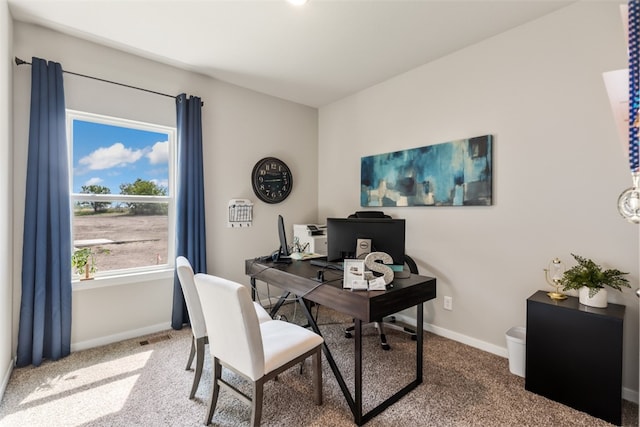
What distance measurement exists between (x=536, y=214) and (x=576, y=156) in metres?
0.48

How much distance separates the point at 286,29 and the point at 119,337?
10.1 feet

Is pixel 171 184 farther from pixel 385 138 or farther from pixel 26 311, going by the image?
pixel 385 138

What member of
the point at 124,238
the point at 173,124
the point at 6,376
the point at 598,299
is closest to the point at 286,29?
the point at 173,124

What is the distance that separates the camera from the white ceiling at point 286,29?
218 cm

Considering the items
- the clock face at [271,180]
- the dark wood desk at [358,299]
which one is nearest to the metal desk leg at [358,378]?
the dark wood desk at [358,299]

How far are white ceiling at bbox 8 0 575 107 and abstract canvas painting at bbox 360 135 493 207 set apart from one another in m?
0.90

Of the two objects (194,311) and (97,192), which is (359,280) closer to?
(194,311)

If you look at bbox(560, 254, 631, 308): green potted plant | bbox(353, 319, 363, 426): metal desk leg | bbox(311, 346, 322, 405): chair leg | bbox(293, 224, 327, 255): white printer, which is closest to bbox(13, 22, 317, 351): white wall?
bbox(293, 224, 327, 255): white printer

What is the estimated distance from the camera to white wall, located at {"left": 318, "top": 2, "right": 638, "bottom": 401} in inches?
80.3

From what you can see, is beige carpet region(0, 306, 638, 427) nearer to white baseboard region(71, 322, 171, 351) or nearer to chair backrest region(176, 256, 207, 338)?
white baseboard region(71, 322, 171, 351)

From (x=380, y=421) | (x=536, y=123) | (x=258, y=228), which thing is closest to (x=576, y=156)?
(x=536, y=123)

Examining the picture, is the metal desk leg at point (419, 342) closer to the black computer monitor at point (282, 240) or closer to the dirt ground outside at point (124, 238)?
the black computer monitor at point (282, 240)

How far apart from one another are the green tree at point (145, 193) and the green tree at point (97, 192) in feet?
0.46

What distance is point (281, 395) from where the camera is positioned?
2033 mm
